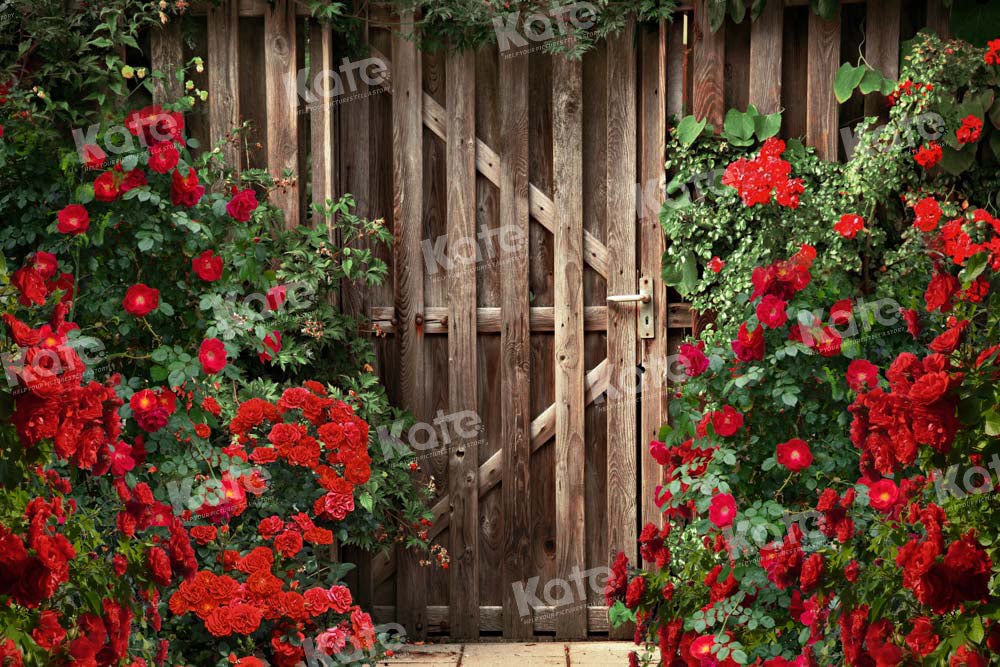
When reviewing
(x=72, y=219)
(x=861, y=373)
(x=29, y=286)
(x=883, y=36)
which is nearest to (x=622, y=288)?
(x=883, y=36)

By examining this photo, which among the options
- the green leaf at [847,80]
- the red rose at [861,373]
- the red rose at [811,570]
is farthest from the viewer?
the green leaf at [847,80]

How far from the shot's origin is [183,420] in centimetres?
255

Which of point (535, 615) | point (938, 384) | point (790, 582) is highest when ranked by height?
point (938, 384)

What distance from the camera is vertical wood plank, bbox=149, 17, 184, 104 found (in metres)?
3.85

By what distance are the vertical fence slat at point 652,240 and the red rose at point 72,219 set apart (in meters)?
2.13

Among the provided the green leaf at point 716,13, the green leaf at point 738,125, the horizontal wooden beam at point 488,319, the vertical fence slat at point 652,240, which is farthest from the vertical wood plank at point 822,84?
the horizontal wooden beam at point 488,319

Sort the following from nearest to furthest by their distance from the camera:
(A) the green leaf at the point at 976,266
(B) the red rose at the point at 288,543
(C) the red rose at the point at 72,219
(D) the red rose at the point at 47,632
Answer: (D) the red rose at the point at 47,632 → (A) the green leaf at the point at 976,266 → (C) the red rose at the point at 72,219 → (B) the red rose at the point at 288,543

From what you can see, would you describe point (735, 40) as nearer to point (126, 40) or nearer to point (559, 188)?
point (559, 188)

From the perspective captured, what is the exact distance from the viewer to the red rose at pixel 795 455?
267 cm

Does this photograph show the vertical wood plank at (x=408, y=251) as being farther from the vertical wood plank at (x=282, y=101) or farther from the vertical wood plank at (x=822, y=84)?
the vertical wood plank at (x=822, y=84)

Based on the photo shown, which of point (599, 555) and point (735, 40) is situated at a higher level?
point (735, 40)

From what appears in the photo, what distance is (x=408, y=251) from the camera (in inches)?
155

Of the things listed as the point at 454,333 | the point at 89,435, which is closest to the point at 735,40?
the point at 454,333

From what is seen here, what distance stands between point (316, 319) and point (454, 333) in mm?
548
